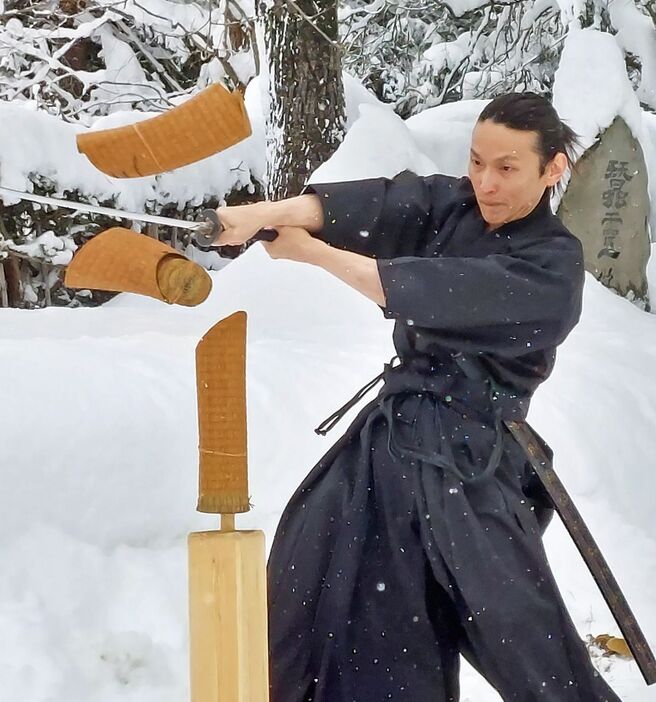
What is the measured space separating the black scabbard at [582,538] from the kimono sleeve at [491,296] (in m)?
0.21

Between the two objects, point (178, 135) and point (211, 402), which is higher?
point (178, 135)


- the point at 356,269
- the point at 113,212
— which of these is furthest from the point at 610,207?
the point at 113,212

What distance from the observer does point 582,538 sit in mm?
1731

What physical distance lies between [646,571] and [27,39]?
23.5 ft

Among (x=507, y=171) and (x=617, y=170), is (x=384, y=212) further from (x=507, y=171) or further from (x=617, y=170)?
(x=617, y=170)

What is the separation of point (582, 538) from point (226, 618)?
0.72 meters

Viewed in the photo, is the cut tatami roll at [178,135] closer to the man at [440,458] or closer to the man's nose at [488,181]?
the man at [440,458]

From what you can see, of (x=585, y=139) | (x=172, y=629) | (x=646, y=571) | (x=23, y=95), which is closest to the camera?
(x=172, y=629)

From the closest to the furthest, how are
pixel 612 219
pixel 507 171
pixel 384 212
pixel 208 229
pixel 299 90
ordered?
1. pixel 208 229
2. pixel 507 171
3. pixel 384 212
4. pixel 299 90
5. pixel 612 219

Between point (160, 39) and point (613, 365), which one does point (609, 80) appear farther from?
point (160, 39)

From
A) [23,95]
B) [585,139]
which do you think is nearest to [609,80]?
[585,139]

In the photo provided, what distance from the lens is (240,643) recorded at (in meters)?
1.34

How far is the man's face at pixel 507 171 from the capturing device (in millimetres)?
1551

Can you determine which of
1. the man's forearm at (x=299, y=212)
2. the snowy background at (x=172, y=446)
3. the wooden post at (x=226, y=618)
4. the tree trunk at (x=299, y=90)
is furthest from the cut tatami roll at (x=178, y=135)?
the tree trunk at (x=299, y=90)
